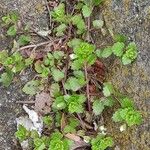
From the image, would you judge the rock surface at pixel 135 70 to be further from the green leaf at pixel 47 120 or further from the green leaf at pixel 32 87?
the green leaf at pixel 32 87

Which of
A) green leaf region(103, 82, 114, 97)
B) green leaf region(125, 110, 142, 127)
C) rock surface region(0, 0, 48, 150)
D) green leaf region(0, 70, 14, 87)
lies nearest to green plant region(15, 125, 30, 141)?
rock surface region(0, 0, 48, 150)

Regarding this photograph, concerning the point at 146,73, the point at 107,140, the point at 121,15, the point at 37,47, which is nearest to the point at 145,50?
the point at 146,73

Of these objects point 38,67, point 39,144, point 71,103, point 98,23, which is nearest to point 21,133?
point 39,144

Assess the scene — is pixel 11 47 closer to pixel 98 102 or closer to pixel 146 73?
pixel 98 102

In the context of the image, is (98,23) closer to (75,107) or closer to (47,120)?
(75,107)

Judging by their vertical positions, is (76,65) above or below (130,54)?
below

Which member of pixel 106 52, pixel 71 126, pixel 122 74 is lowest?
pixel 71 126
